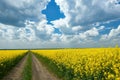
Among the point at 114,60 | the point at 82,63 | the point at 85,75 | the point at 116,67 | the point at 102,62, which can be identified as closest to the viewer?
the point at 116,67

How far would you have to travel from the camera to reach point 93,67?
47.1ft

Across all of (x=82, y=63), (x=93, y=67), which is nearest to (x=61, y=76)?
(x=82, y=63)

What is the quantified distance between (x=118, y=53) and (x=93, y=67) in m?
1.90

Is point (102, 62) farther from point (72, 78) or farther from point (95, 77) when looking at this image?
point (72, 78)

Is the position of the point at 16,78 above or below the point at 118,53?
below

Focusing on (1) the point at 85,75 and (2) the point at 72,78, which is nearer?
(1) the point at 85,75

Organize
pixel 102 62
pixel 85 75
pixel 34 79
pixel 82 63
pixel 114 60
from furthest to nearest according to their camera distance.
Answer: pixel 34 79 < pixel 82 63 < pixel 85 75 < pixel 102 62 < pixel 114 60

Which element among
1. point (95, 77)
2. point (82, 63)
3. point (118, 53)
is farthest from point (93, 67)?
point (82, 63)

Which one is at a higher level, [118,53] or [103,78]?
[118,53]

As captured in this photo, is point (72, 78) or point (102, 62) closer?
point (102, 62)

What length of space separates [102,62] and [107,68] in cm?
81

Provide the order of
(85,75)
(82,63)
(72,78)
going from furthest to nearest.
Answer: (72,78) < (82,63) < (85,75)

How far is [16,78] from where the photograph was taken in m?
23.9

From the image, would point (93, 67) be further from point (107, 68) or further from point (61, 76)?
point (61, 76)
